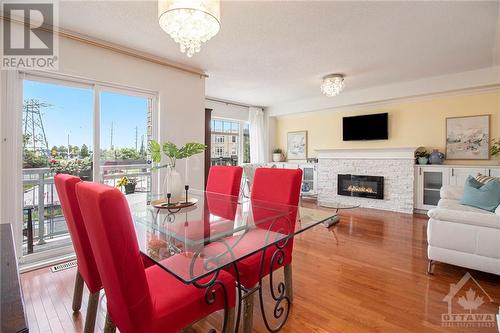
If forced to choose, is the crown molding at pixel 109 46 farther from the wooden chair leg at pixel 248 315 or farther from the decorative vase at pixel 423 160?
the decorative vase at pixel 423 160

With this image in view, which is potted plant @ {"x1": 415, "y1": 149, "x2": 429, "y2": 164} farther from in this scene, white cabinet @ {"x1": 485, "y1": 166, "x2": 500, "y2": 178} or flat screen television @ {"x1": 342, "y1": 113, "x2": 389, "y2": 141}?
white cabinet @ {"x1": 485, "y1": 166, "x2": 500, "y2": 178}

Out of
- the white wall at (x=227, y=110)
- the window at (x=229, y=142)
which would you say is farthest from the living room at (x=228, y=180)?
the window at (x=229, y=142)

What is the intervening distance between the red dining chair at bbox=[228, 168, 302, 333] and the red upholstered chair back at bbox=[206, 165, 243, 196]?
30 centimetres

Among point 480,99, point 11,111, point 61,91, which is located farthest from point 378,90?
point 11,111

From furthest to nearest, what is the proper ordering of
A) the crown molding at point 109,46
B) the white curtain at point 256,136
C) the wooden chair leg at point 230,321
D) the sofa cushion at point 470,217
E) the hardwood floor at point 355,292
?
the white curtain at point 256,136, the crown molding at point 109,46, the sofa cushion at point 470,217, the hardwood floor at point 355,292, the wooden chair leg at point 230,321

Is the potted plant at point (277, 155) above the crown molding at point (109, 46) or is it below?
below

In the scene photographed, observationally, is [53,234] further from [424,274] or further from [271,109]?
[271,109]

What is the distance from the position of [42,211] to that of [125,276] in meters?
2.82

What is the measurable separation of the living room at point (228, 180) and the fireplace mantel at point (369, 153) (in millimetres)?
39

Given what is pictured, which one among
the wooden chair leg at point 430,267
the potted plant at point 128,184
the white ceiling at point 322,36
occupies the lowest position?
the wooden chair leg at point 430,267

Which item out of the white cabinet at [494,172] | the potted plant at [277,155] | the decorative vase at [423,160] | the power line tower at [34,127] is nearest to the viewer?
the power line tower at [34,127]

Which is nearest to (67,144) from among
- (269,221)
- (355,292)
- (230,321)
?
(269,221)

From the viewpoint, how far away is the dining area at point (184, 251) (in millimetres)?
913

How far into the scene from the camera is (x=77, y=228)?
1.40 meters
